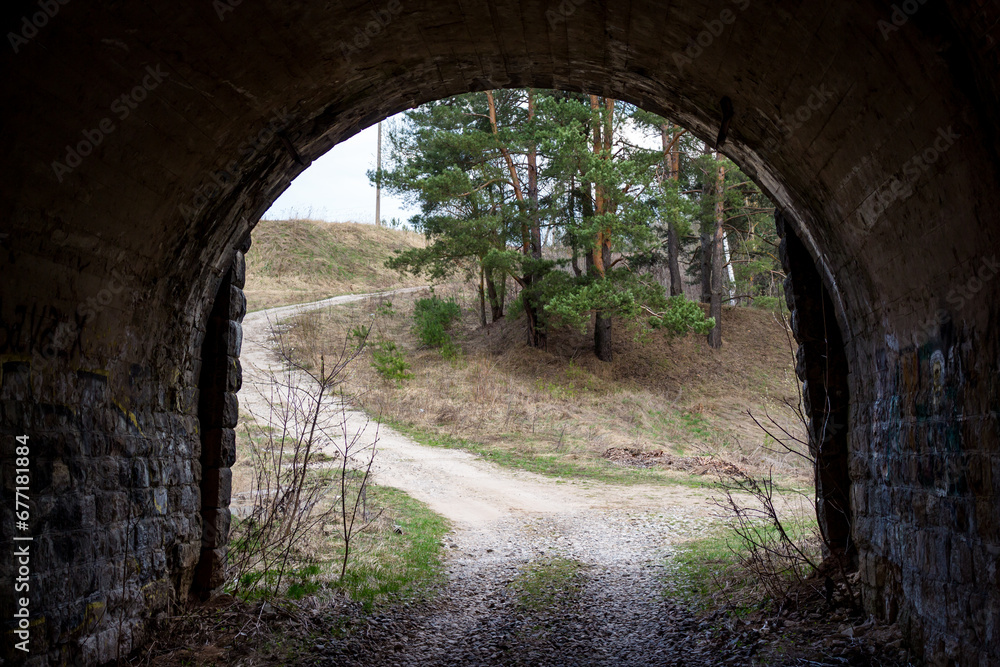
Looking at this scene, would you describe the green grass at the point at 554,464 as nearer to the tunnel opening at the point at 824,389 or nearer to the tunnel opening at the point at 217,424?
the tunnel opening at the point at 824,389

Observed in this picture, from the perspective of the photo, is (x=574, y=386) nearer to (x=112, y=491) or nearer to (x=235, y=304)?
(x=235, y=304)

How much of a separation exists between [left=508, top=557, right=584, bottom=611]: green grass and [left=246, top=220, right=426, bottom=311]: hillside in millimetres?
23420

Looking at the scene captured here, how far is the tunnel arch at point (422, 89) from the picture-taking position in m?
3.50

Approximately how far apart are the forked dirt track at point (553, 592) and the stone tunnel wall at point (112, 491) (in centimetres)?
139

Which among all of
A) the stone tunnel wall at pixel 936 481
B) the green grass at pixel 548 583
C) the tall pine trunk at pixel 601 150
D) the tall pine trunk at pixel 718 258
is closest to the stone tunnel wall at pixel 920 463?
the stone tunnel wall at pixel 936 481

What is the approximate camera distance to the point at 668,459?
51.4 ft

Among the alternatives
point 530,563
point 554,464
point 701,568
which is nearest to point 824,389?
point 701,568

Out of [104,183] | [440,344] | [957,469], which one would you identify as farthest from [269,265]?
[957,469]

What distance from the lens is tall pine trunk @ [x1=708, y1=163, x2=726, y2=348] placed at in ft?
71.5

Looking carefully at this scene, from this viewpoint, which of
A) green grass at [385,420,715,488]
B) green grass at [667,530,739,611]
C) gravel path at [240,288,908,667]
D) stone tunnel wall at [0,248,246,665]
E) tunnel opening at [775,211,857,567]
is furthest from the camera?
green grass at [385,420,715,488]

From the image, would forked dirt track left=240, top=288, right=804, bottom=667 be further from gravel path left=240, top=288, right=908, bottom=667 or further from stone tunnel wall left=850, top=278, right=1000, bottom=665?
stone tunnel wall left=850, top=278, right=1000, bottom=665

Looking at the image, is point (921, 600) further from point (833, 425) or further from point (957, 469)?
point (833, 425)

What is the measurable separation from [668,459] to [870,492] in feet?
35.3


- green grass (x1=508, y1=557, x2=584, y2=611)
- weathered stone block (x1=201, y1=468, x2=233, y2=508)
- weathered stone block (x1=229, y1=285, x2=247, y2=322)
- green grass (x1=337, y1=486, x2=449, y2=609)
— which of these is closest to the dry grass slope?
green grass (x1=337, y1=486, x2=449, y2=609)
